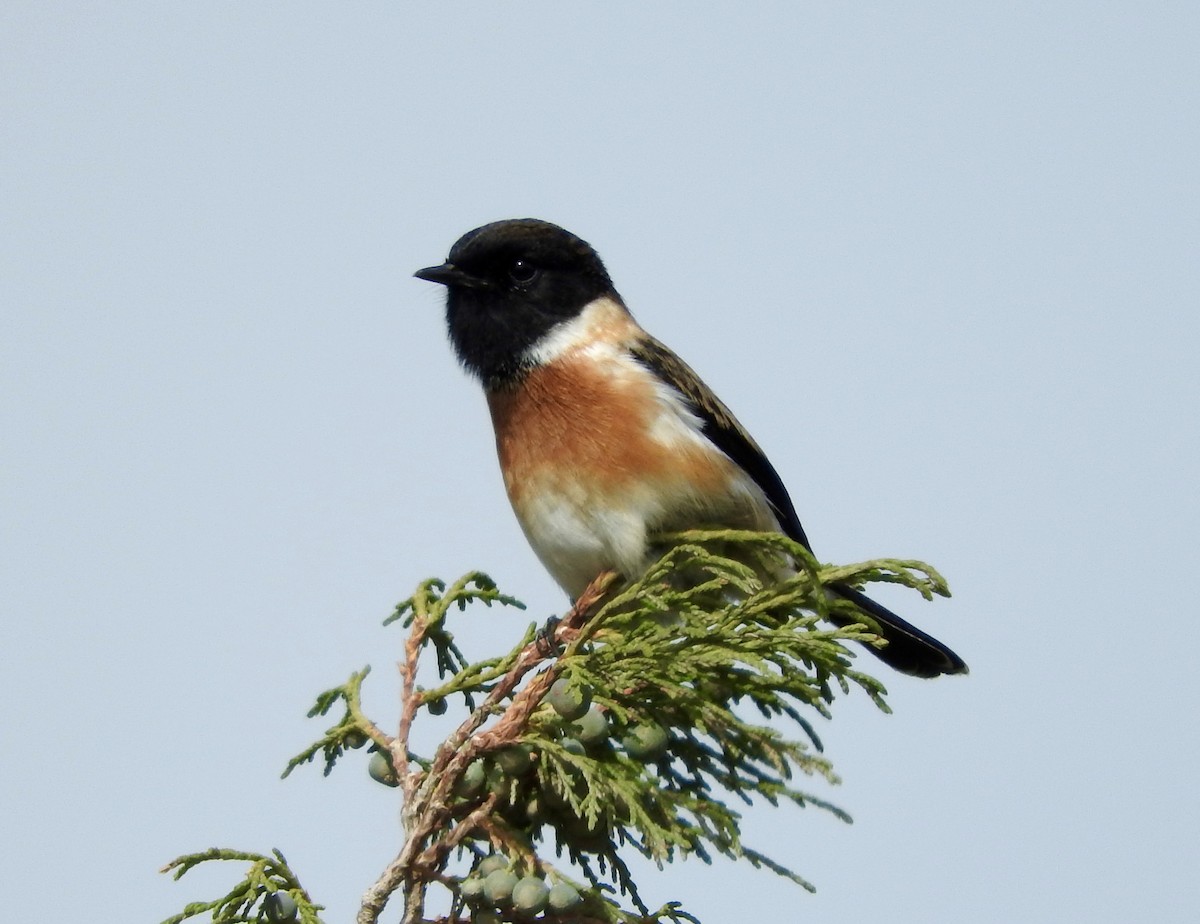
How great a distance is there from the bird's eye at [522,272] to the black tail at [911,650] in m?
1.77

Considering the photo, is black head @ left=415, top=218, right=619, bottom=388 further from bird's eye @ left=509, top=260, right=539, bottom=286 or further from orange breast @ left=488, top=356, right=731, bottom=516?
orange breast @ left=488, top=356, right=731, bottom=516

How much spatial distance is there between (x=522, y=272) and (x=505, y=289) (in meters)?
0.11

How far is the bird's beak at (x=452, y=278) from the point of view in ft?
18.2

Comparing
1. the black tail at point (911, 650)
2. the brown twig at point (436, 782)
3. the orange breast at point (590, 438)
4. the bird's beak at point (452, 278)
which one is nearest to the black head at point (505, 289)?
the bird's beak at point (452, 278)

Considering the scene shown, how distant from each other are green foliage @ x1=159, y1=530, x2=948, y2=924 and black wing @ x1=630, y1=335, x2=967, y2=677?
4.25 ft

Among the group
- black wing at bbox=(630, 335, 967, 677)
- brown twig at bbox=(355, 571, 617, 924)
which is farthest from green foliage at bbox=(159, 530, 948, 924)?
black wing at bbox=(630, 335, 967, 677)

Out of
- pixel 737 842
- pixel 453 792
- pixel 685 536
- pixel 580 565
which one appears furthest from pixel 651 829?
pixel 580 565

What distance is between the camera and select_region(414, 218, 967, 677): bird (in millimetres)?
4832

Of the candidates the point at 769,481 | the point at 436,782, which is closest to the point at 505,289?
the point at 769,481

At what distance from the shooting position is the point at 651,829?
10.6ft

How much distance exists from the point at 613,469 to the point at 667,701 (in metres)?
1.39

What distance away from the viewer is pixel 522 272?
5625 millimetres

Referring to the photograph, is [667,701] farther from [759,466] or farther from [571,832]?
[759,466]

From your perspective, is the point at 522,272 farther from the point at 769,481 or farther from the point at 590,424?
the point at 769,481
